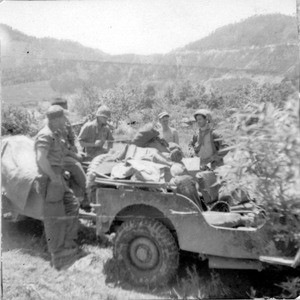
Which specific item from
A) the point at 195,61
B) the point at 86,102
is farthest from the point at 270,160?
the point at 195,61

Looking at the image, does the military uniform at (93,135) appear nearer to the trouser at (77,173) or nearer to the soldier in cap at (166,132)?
the trouser at (77,173)

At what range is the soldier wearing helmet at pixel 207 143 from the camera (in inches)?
210

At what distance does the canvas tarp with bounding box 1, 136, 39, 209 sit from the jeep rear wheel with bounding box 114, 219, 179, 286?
150 cm

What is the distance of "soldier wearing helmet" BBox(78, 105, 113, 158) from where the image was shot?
6.04 m

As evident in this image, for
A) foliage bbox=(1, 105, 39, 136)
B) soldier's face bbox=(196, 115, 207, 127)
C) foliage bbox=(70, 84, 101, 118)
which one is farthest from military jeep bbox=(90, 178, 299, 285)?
foliage bbox=(70, 84, 101, 118)

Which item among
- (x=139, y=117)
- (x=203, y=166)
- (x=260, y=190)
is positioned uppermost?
(x=260, y=190)

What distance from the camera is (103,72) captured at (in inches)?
774

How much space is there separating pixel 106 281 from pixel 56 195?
1.27 metres

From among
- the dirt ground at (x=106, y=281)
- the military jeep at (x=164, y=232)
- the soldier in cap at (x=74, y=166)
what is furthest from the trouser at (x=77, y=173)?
the military jeep at (x=164, y=232)

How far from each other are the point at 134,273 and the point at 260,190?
79.6 inches

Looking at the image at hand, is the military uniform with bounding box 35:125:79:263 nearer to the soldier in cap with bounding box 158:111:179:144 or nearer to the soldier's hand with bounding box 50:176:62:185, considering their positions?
the soldier's hand with bounding box 50:176:62:185

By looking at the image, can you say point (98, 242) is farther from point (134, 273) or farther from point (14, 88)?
point (14, 88)

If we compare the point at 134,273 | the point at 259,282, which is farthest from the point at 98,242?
the point at 259,282

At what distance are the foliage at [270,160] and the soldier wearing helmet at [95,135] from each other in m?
3.51
